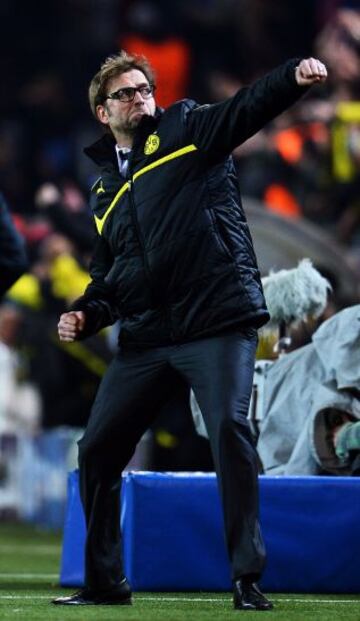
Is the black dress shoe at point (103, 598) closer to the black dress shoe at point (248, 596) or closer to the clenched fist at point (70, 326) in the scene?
the black dress shoe at point (248, 596)

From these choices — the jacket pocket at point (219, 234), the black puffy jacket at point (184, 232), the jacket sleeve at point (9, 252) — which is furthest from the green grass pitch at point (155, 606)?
the jacket pocket at point (219, 234)

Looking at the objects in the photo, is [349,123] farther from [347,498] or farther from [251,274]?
[251,274]

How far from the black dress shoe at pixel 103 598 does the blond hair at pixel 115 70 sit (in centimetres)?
176

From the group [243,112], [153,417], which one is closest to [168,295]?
[153,417]

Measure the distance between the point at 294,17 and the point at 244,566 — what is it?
10.9 meters

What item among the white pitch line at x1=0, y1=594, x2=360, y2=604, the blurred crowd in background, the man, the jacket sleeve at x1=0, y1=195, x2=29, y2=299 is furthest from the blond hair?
the blurred crowd in background

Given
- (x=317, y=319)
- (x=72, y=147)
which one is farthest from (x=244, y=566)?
(x=72, y=147)

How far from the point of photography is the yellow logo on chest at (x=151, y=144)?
6938 mm

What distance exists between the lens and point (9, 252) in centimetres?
670

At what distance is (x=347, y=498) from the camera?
7.90 m

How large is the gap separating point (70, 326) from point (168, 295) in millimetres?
390

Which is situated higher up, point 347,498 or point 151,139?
point 151,139

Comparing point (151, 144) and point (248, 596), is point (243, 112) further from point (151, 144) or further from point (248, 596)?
point (248, 596)

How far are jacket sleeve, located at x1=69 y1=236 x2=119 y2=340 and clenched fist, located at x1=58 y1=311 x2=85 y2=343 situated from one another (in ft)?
0.08
